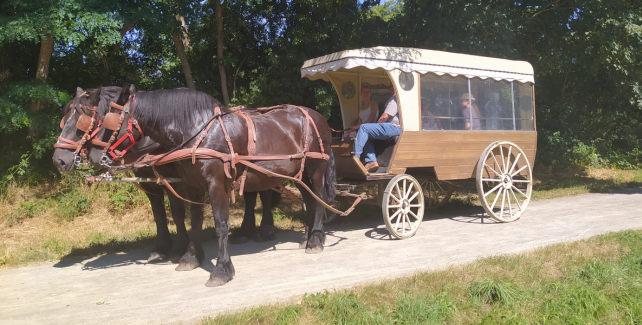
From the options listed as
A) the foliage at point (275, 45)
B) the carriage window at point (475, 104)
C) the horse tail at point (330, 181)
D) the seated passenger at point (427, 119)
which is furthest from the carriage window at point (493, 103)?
the foliage at point (275, 45)

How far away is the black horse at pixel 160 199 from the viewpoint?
14.8 feet

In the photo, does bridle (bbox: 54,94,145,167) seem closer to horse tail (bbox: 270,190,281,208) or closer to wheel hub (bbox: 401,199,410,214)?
horse tail (bbox: 270,190,281,208)

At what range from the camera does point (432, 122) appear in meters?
6.71

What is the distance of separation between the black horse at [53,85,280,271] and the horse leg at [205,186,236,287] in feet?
1.88

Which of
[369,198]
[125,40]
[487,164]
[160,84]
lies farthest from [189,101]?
[125,40]

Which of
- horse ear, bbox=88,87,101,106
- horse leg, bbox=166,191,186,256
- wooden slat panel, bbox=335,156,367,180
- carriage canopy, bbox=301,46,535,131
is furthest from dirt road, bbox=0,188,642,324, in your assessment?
horse ear, bbox=88,87,101,106

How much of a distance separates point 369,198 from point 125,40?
693 cm

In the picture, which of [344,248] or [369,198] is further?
[369,198]

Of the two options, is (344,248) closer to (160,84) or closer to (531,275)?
(531,275)

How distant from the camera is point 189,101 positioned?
4.73 meters

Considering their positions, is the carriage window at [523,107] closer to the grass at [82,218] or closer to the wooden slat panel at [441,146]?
the wooden slat panel at [441,146]

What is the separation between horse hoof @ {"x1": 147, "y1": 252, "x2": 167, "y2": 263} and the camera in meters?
5.32

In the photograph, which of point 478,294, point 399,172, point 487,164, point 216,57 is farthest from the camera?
point 216,57

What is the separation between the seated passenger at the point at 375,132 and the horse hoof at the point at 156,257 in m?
2.86
